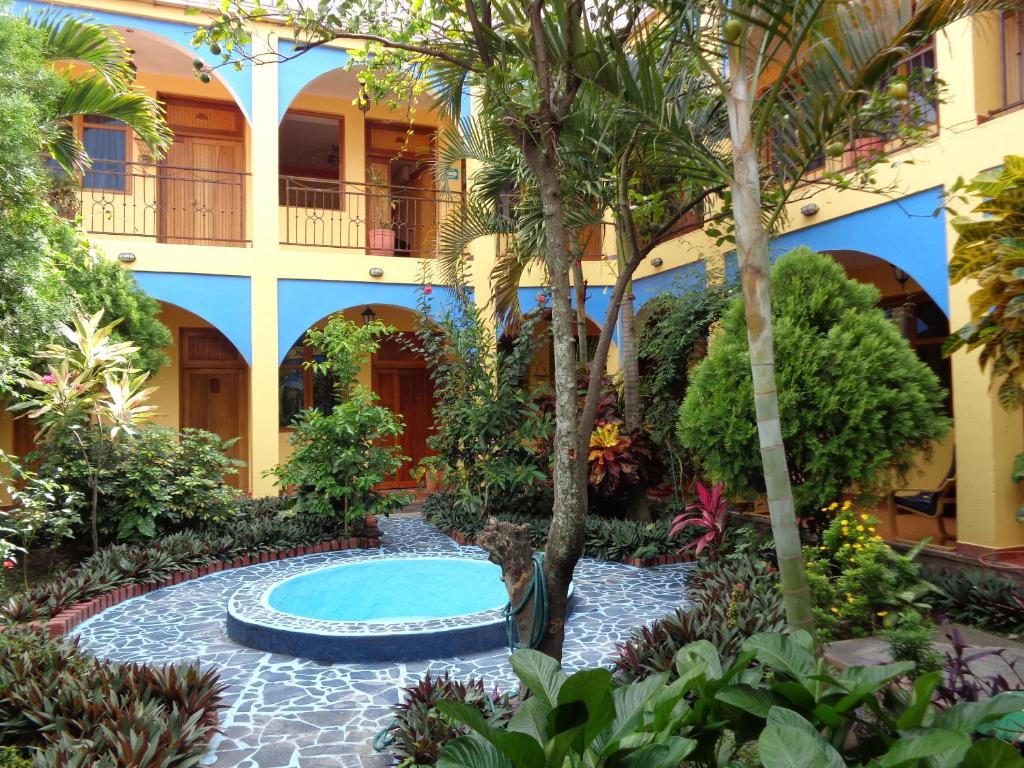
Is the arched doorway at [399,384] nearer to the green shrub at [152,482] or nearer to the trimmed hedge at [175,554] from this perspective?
the trimmed hedge at [175,554]

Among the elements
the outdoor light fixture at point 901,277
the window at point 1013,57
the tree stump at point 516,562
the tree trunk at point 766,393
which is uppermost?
the window at point 1013,57

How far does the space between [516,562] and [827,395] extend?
132 inches

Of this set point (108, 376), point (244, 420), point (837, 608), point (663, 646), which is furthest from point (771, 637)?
point (244, 420)

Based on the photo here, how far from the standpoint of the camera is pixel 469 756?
6.91ft

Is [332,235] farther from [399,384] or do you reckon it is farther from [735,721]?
[735,721]

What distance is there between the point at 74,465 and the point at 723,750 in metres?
7.01

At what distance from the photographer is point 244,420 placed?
41.8ft

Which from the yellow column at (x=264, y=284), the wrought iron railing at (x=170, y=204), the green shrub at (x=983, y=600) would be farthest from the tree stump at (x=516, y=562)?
the wrought iron railing at (x=170, y=204)

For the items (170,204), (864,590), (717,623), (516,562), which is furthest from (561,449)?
(170,204)

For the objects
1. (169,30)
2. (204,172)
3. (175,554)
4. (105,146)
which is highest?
(169,30)

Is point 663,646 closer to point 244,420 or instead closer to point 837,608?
point 837,608

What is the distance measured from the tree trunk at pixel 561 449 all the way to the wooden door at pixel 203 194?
32.3 ft

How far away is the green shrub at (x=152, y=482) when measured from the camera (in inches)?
291

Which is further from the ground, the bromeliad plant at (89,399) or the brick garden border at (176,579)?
the bromeliad plant at (89,399)
